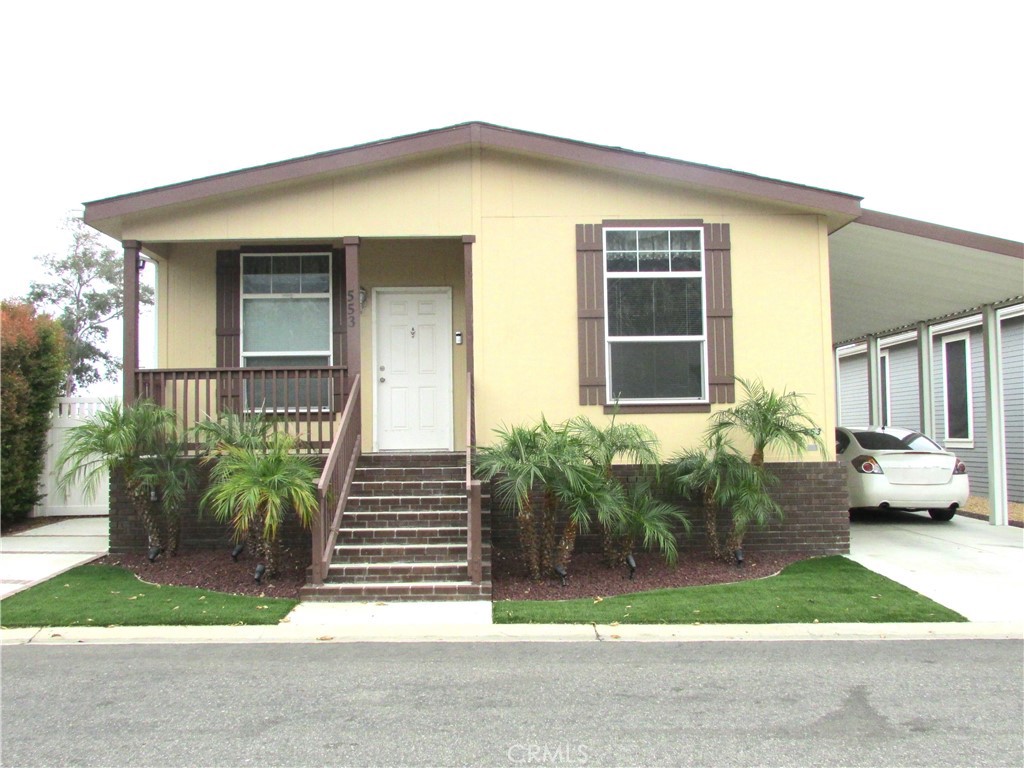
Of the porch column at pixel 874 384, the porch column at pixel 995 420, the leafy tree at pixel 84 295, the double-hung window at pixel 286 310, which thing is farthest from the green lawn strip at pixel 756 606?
the leafy tree at pixel 84 295

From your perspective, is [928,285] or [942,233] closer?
[942,233]

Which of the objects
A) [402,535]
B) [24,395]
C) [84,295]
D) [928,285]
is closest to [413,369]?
[402,535]

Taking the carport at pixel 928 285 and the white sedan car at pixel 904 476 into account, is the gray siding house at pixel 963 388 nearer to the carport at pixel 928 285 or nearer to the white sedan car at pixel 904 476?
the carport at pixel 928 285

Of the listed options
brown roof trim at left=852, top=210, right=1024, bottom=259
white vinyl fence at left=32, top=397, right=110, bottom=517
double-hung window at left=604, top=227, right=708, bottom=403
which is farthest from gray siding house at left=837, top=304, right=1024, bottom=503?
white vinyl fence at left=32, top=397, right=110, bottom=517

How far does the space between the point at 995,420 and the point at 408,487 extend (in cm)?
798

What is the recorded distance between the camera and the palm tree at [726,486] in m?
8.40

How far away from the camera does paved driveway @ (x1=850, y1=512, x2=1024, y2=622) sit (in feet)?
23.5

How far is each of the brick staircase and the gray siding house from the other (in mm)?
7642

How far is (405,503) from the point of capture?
28.2 feet

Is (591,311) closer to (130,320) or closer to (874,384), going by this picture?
(130,320)

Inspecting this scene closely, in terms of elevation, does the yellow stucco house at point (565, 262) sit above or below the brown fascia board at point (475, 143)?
below

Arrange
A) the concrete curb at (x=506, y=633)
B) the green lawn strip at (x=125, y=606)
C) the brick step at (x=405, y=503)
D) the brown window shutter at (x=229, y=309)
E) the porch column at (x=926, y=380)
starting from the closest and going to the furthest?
the concrete curb at (x=506, y=633) < the green lawn strip at (x=125, y=606) < the brick step at (x=405, y=503) < the brown window shutter at (x=229, y=309) < the porch column at (x=926, y=380)

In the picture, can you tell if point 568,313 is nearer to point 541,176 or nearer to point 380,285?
→ point 541,176

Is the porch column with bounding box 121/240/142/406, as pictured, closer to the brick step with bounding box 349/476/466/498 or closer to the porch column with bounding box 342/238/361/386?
the porch column with bounding box 342/238/361/386
